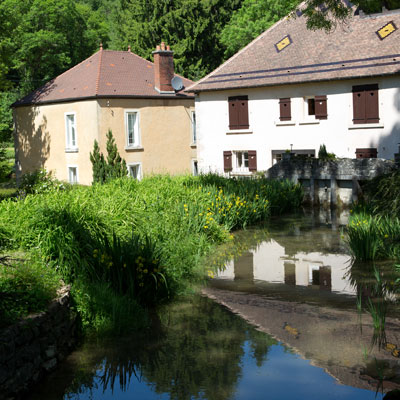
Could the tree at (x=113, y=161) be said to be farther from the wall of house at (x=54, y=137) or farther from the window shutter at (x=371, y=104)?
the window shutter at (x=371, y=104)

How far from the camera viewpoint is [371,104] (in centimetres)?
2733

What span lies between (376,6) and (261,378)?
19.0 meters

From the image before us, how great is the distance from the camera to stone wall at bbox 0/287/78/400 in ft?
23.1

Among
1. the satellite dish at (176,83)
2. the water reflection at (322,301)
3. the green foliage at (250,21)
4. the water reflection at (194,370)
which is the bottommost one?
the water reflection at (194,370)

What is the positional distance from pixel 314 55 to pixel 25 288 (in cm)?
2405

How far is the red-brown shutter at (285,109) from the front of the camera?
1179 inches

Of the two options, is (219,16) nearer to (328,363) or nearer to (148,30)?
(148,30)

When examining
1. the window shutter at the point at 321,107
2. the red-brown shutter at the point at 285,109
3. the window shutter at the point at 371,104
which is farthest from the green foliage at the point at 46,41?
the window shutter at the point at 371,104

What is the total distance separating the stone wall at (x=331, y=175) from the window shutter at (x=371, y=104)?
184 inches

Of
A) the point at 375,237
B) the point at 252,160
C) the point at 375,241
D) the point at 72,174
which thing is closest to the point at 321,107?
the point at 252,160

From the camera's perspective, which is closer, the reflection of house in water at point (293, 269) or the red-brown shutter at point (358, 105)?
the reflection of house in water at point (293, 269)

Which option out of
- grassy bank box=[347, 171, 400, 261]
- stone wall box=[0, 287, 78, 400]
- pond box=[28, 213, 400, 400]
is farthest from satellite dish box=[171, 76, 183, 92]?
stone wall box=[0, 287, 78, 400]

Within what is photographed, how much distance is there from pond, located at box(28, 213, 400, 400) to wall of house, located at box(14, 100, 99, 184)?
2056 centimetres

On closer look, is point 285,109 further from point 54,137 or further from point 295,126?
point 54,137
